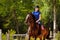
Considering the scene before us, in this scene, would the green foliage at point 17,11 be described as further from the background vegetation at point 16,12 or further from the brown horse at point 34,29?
the brown horse at point 34,29

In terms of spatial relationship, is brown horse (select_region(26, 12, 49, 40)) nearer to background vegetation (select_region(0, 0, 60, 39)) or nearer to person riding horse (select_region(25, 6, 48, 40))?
person riding horse (select_region(25, 6, 48, 40))

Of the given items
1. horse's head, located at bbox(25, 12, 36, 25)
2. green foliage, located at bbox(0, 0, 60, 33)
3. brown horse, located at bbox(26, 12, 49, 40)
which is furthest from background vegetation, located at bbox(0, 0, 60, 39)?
horse's head, located at bbox(25, 12, 36, 25)

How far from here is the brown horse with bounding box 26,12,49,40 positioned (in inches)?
496

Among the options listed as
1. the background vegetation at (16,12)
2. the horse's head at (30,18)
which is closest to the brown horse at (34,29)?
the horse's head at (30,18)

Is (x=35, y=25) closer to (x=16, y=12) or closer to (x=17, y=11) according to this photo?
(x=17, y=11)

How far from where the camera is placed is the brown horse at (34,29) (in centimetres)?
1261

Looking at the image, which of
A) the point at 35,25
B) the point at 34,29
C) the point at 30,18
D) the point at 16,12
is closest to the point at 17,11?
the point at 16,12

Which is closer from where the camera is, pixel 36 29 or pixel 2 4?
pixel 36 29

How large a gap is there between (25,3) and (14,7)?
3027 millimetres

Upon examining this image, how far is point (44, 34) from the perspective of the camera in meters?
14.6

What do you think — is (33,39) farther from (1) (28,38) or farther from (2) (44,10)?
(2) (44,10)

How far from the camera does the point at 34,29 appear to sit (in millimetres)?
13555

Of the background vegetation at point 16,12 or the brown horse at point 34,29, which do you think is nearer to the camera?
the brown horse at point 34,29

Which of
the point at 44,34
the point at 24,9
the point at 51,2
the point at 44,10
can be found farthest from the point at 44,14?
the point at 44,34
